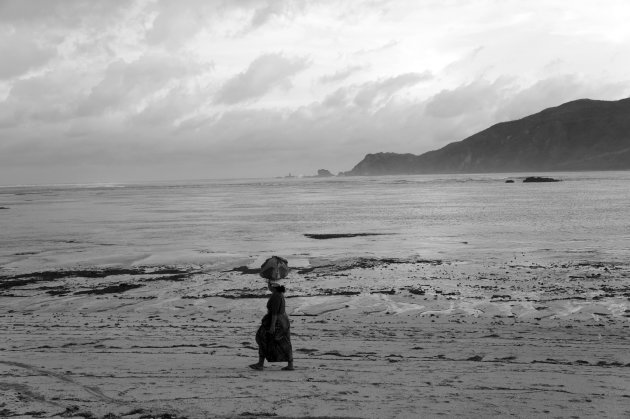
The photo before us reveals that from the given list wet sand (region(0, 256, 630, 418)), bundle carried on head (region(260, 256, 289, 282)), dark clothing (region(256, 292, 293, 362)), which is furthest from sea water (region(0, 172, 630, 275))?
bundle carried on head (region(260, 256, 289, 282))

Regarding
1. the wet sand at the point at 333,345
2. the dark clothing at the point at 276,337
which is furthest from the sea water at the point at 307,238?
the dark clothing at the point at 276,337

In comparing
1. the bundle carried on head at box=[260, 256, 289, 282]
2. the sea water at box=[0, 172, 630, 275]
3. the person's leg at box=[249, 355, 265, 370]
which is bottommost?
the sea water at box=[0, 172, 630, 275]

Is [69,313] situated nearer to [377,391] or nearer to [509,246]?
[377,391]

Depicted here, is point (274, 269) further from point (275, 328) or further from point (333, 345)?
point (333, 345)

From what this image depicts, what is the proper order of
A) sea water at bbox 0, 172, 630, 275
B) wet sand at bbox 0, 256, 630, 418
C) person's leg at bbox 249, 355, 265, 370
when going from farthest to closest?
sea water at bbox 0, 172, 630, 275 → person's leg at bbox 249, 355, 265, 370 → wet sand at bbox 0, 256, 630, 418

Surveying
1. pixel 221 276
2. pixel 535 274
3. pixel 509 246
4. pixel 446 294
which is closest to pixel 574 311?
pixel 446 294

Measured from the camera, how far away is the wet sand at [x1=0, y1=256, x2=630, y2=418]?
8602 millimetres

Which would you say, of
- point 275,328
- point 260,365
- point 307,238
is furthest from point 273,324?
point 307,238

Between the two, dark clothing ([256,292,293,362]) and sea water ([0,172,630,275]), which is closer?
dark clothing ([256,292,293,362])

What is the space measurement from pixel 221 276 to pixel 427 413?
53.9 ft

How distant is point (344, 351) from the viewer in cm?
1219

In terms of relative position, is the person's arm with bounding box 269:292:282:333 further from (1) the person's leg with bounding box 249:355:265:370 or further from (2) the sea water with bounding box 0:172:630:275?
(2) the sea water with bounding box 0:172:630:275

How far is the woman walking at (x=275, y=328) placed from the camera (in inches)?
418

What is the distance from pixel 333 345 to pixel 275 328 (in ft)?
7.90
